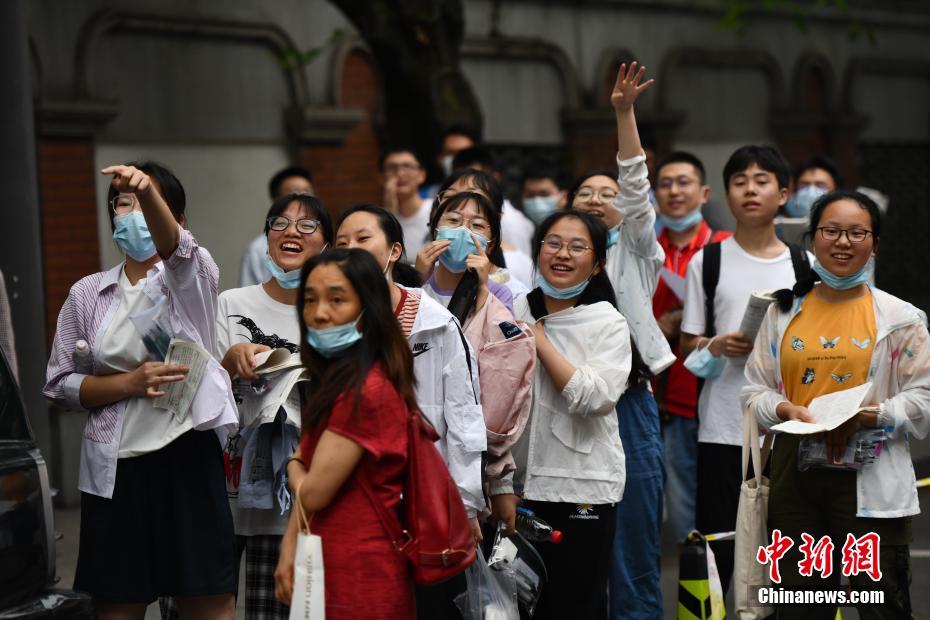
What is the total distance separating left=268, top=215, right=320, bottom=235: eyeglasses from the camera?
17.7ft

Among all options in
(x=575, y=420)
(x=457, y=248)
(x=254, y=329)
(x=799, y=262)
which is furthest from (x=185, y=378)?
(x=799, y=262)

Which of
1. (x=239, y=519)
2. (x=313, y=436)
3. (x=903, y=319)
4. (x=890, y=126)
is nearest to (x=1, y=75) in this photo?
(x=239, y=519)

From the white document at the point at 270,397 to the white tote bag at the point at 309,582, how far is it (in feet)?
3.47

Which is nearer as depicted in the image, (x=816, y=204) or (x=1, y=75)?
(x=816, y=204)

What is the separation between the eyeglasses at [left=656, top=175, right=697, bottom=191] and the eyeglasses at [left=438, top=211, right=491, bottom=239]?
6.06ft

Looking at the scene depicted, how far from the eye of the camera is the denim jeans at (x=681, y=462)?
287 inches

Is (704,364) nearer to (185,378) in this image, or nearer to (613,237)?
(613,237)

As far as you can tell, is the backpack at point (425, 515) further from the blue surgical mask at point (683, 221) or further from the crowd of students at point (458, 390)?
the blue surgical mask at point (683, 221)

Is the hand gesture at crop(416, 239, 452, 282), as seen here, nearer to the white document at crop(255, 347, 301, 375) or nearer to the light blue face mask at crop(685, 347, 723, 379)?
the white document at crop(255, 347, 301, 375)

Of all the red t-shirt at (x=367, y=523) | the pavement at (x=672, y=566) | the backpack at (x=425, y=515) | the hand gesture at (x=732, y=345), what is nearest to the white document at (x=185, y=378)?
the red t-shirt at (x=367, y=523)

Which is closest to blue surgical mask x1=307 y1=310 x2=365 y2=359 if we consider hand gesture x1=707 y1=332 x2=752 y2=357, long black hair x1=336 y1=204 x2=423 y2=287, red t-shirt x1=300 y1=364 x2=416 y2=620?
red t-shirt x1=300 y1=364 x2=416 y2=620

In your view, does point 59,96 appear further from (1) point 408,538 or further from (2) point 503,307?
(1) point 408,538

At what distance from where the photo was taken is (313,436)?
4.20 meters

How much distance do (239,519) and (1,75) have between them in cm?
276
